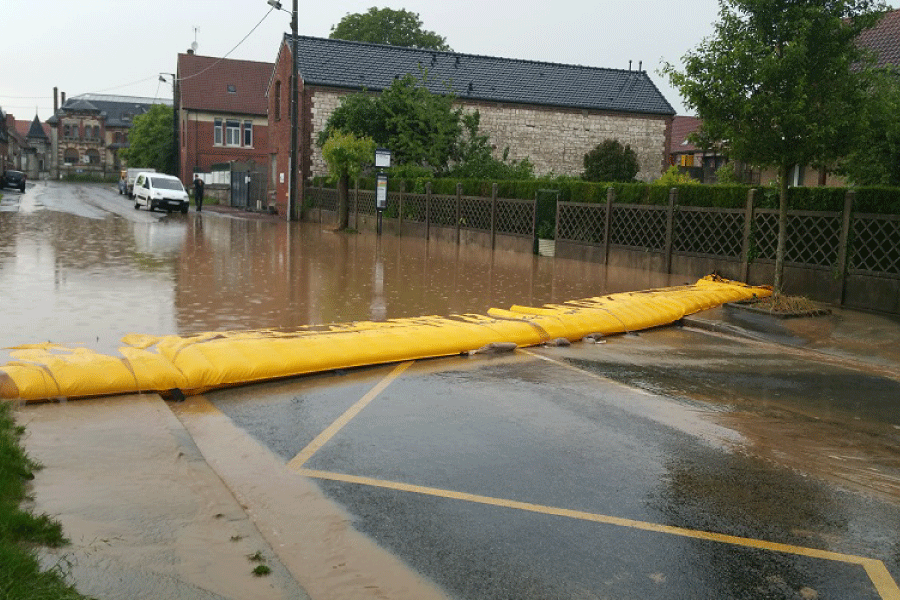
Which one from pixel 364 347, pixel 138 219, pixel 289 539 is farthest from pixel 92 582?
pixel 138 219

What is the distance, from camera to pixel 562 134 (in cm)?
4253

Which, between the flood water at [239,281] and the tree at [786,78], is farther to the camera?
the tree at [786,78]

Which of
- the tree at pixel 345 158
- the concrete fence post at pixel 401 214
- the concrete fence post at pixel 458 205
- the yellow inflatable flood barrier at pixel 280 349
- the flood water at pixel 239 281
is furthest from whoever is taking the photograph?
the tree at pixel 345 158

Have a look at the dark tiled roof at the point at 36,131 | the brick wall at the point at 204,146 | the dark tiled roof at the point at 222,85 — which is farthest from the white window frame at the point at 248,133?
the dark tiled roof at the point at 36,131

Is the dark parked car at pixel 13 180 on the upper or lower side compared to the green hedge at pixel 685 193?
lower

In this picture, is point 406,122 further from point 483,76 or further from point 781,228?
point 781,228

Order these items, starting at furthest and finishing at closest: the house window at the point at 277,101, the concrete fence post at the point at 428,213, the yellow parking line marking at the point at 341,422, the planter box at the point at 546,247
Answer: the house window at the point at 277,101
the concrete fence post at the point at 428,213
the planter box at the point at 546,247
the yellow parking line marking at the point at 341,422

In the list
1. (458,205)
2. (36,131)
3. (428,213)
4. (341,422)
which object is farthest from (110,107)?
(341,422)

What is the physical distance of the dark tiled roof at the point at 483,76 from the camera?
39.9 m

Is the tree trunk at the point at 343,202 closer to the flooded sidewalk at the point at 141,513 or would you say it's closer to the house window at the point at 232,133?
the flooded sidewalk at the point at 141,513

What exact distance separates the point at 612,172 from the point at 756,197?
2447cm

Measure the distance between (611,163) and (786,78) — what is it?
28.3 m

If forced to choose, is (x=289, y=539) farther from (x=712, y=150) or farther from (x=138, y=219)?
(x=138, y=219)

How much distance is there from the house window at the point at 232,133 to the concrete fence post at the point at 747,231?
56552mm
